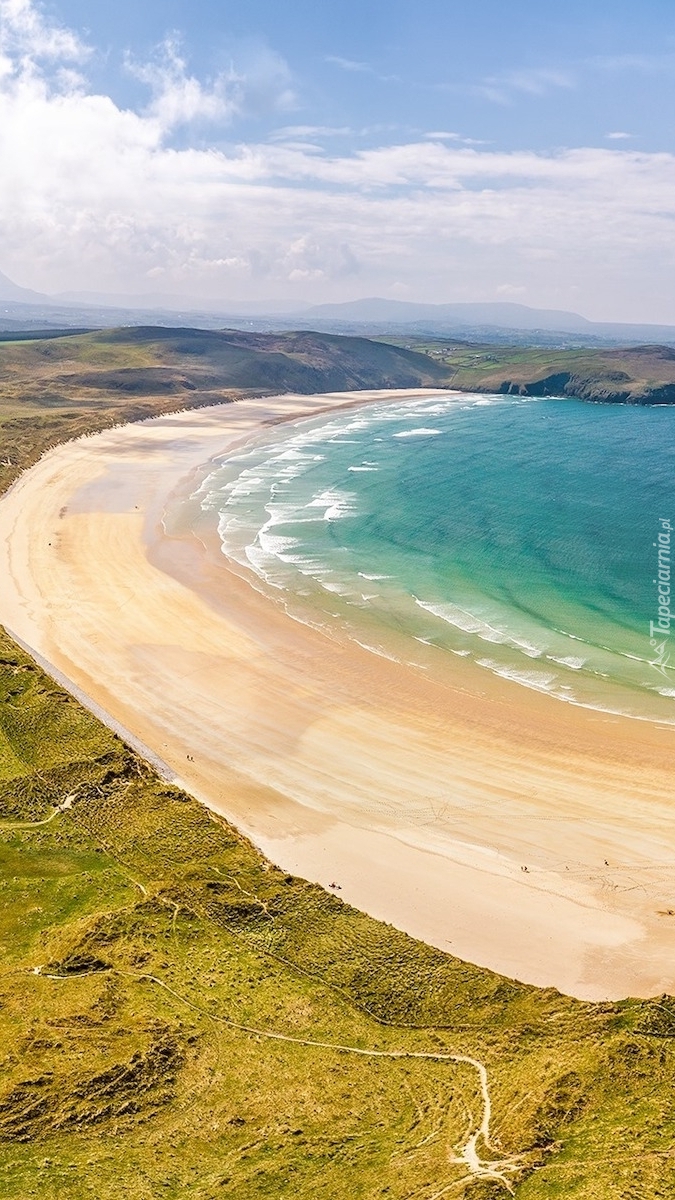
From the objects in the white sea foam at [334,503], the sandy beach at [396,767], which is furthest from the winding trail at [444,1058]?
the white sea foam at [334,503]

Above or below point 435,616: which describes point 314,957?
below

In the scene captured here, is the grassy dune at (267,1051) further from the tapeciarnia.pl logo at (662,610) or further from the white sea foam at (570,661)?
the tapeciarnia.pl logo at (662,610)

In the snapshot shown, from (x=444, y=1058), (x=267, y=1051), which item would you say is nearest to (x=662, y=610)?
(x=444, y=1058)

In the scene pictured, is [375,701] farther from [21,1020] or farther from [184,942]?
[21,1020]

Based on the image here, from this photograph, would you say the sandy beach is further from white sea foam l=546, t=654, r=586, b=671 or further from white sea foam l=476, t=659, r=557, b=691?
white sea foam l=546, t=654, r=586, b=671

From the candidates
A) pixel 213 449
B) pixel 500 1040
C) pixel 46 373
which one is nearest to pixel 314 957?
pixel 500 1040
